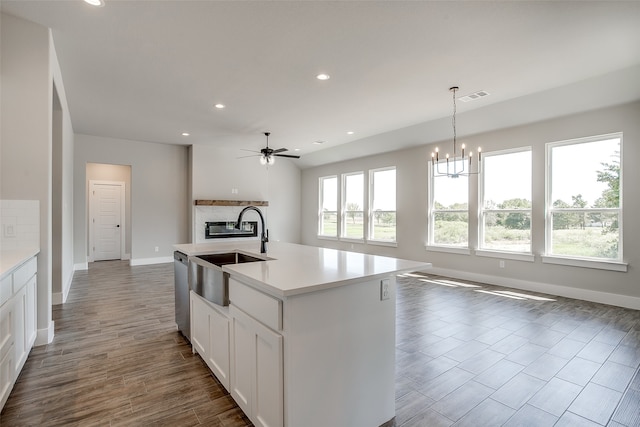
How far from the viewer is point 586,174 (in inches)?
177

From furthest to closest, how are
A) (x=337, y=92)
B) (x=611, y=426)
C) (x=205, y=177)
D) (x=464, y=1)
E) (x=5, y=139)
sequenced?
(x=205, y=177) < (x=337, y=92) < (x=5, y=139) < (x=464, y=1) < (x=611, y=426)

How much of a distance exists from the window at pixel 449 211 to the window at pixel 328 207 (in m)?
3.09

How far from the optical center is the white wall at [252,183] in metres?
7.70

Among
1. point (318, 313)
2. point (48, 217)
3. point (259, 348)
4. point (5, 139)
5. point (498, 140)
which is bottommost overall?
point (259, 348)

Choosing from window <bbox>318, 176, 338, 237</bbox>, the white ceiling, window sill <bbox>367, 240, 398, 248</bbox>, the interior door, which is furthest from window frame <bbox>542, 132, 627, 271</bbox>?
the interior door

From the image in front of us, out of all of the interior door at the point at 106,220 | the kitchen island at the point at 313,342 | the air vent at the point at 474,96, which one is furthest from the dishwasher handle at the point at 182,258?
the interior door at the point at 106,220

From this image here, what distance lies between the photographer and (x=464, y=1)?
2.31 m

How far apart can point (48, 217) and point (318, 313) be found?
9.54 feet

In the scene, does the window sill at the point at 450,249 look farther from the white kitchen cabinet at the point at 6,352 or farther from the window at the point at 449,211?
the white kitchen cabinet at the point at 6,352

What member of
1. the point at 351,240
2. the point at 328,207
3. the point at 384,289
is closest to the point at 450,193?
the point at 351,240

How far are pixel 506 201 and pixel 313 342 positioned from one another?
16.6ft

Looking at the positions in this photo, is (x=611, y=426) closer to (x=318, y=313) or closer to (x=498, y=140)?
(x=318, y=313)

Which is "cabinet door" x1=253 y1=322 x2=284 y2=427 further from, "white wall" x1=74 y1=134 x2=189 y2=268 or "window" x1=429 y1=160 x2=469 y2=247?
"white wall" x1=74 y1=134 x2=189 y2=268

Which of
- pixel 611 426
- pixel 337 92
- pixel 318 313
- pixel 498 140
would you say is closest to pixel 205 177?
pixel 337 92
